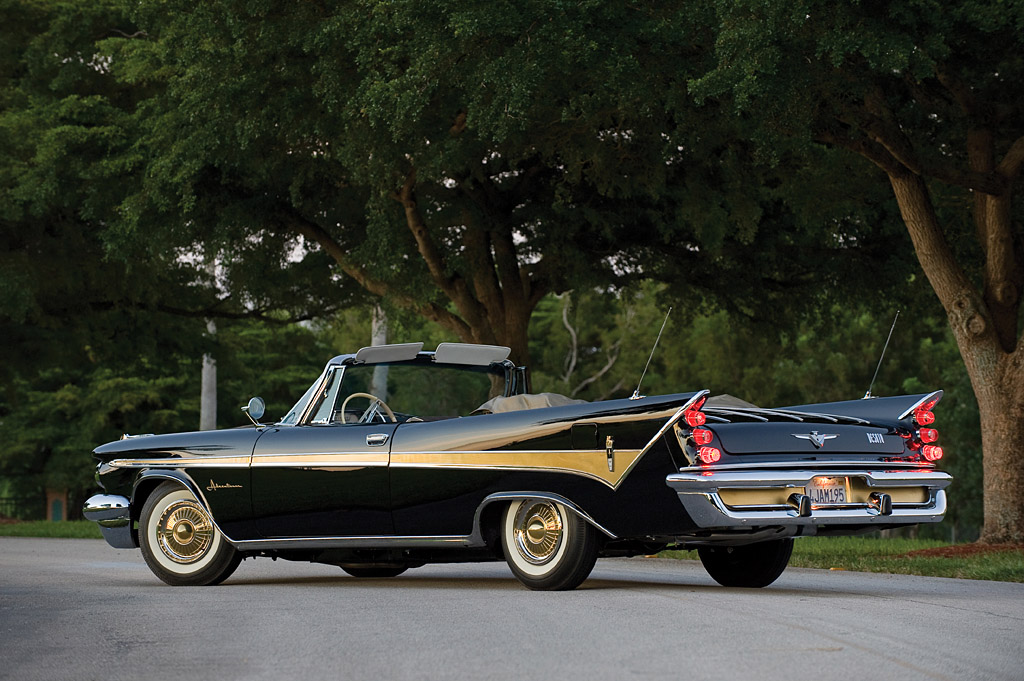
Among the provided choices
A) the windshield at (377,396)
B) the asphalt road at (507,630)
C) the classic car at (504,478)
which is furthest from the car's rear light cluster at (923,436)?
the windshield at (377,396)

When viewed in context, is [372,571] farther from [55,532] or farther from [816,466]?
[55,532]

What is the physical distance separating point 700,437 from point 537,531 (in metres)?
1.31

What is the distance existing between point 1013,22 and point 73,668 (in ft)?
39.8

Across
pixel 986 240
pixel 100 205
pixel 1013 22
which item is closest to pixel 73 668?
pixel 1013 22

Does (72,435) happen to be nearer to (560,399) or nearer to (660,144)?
(660,144)

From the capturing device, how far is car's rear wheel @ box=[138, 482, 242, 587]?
10875mm

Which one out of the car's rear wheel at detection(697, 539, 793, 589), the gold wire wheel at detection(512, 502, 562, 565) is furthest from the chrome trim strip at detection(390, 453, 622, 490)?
the car's rear wheel at detection(697, 539, 793, 589)

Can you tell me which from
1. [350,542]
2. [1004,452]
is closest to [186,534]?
[350,542]

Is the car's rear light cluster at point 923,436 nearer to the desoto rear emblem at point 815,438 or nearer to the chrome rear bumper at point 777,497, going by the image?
the chrome rear bumper at point 777,497

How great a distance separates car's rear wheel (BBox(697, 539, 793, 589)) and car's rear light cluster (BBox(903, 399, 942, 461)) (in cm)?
111

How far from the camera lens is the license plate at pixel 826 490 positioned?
9.01 metres

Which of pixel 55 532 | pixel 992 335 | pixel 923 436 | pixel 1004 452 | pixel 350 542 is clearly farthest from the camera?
pixel 55 532

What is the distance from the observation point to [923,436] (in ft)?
31.9

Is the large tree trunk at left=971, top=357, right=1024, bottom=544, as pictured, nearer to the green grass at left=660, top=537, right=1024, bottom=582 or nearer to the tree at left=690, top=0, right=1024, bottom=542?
the tree at left=690, top=0, right=1024, bottom=542
